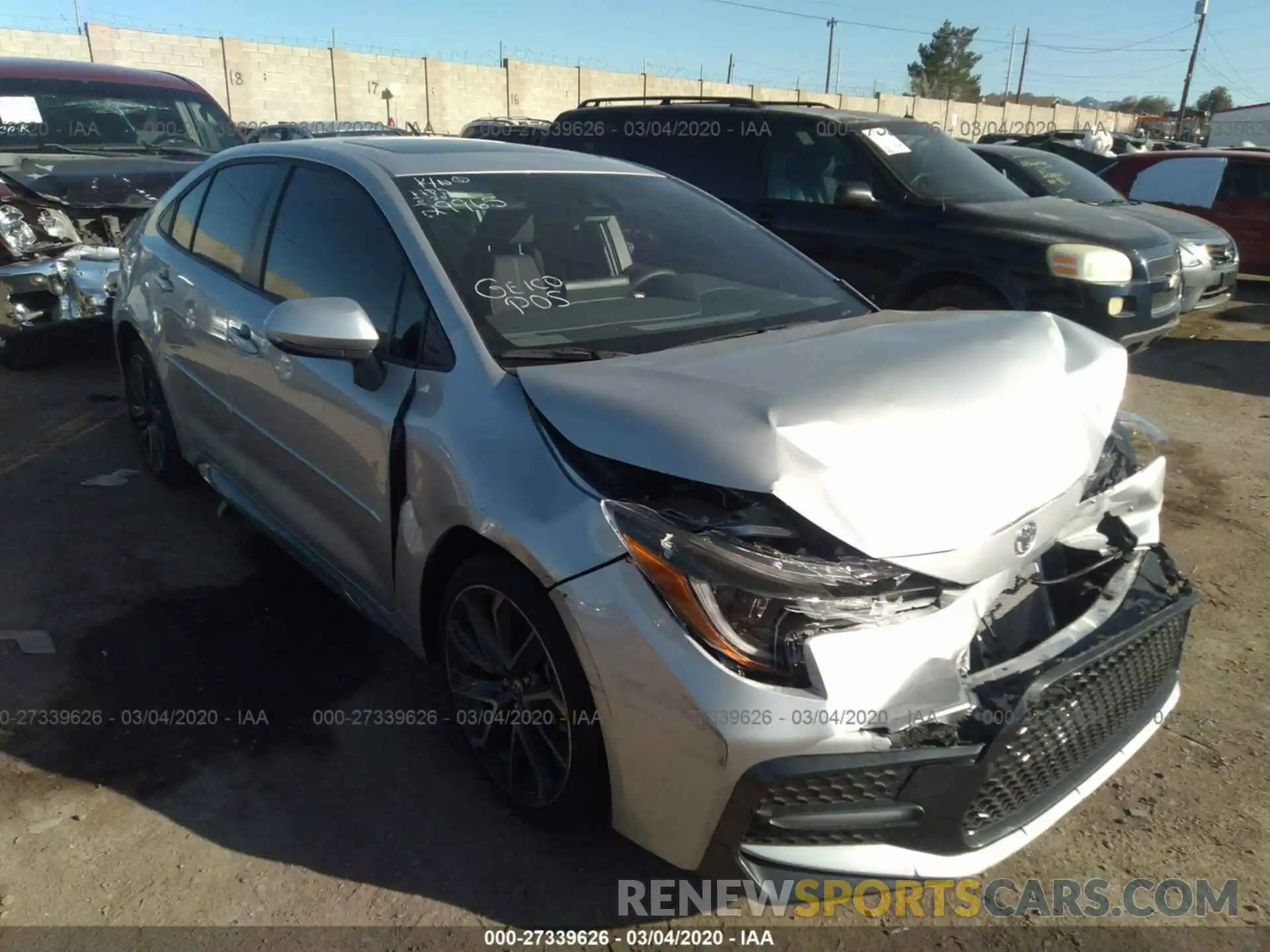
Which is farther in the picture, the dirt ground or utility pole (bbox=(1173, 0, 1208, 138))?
utility pole (bbox=(1173, 0, 1208, 138))

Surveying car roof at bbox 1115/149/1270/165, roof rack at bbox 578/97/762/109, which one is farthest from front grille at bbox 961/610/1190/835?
car roof at bbox 1115/149/1270/165

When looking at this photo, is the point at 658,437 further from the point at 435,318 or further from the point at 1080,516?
the point at 1080,516

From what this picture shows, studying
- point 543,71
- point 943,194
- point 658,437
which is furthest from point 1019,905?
point 543,71

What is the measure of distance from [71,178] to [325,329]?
5.08m

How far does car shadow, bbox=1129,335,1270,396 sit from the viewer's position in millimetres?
7340

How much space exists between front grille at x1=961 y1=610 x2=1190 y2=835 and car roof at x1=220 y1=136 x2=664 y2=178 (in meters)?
2.30

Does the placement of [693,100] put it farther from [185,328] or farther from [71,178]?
[185,328]

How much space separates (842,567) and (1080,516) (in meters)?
0.80

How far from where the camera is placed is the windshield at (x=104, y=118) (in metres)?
6.93

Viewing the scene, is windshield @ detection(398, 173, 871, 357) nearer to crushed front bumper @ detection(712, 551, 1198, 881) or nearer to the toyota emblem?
the toyota emblem

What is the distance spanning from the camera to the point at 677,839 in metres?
2.05

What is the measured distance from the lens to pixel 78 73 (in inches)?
287

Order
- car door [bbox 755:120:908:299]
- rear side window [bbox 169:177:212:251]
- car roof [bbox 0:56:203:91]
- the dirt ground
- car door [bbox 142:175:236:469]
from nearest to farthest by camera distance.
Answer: the dirt ground < car door [bbox 142:175:236:469] < rear side window [bbox 169:177:212:251] < car door [bbox 755:120:908:299] < car roof [bbox 0:56:203:91]

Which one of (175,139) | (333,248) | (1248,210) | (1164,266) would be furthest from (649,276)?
(1248,210)
